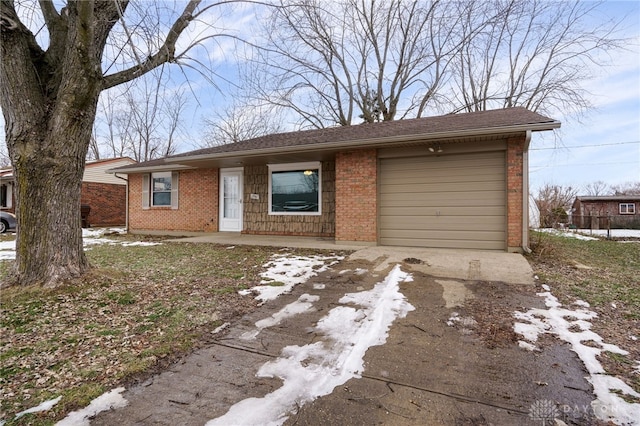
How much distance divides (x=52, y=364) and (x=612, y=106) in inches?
780

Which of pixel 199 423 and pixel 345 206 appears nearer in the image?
pixel 199 423

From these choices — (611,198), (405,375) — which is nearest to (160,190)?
(405,375)

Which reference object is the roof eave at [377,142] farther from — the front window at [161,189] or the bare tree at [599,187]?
the bare tree at [599,187]

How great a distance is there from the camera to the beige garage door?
6887mm

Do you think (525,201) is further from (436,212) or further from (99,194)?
(99,194)

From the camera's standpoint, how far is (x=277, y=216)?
1018 cm

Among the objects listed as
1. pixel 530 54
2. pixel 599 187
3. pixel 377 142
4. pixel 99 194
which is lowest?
pixel 99 194

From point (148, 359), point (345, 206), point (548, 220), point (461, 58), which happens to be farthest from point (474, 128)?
point (548, 220)

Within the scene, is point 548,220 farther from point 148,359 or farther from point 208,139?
point 208,139

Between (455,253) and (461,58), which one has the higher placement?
(461,58)

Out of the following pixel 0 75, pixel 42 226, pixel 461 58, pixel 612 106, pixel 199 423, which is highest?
pixel 461 58

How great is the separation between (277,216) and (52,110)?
21.6 feet

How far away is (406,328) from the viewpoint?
9.87 ft

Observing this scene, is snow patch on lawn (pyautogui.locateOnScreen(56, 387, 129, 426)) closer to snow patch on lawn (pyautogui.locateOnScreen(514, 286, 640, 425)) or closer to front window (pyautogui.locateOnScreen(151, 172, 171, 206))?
snow patch on lawn (pyautogui.locateOnScreen(514, 286, 640, 425))
